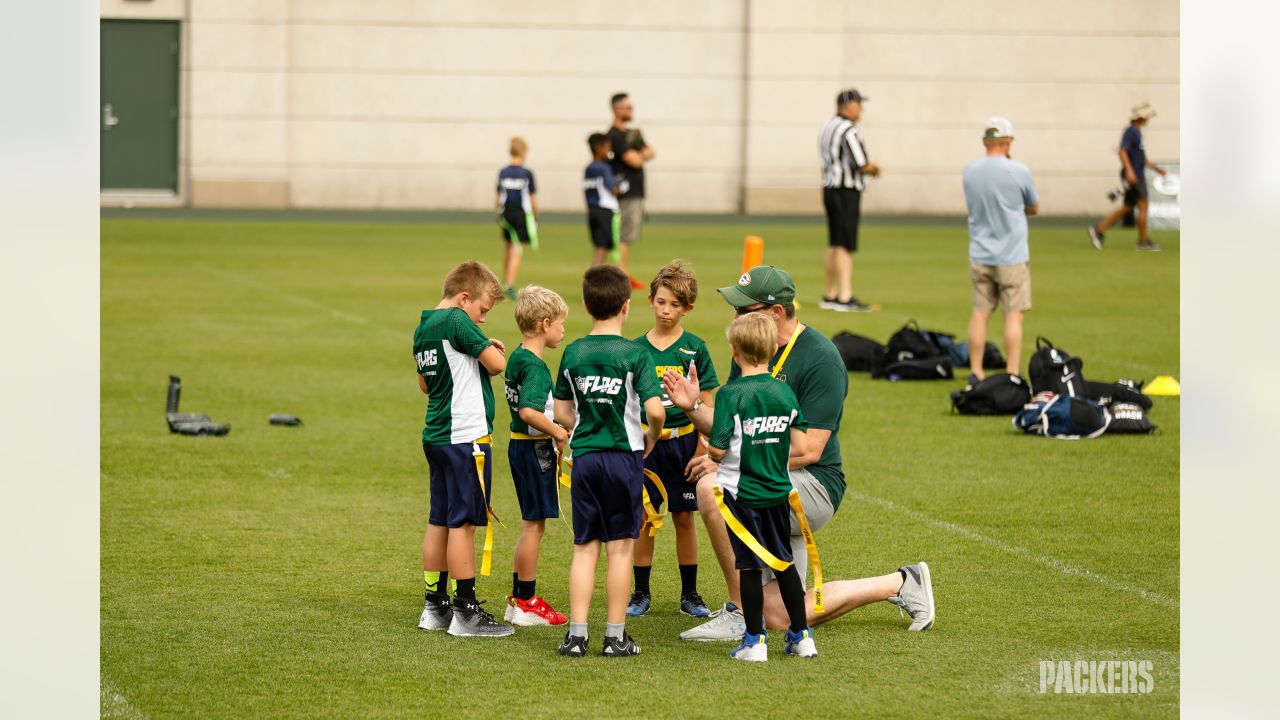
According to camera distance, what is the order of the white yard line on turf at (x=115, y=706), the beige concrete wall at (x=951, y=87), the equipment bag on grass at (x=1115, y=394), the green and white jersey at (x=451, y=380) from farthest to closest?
the beige concrete wall at (x=951, y=87) < the equipment bag on grass at (x=1115, y=394) < the green and white jersey at (x=451, y=380) < the white yard line on turf at (x=115, y=706)

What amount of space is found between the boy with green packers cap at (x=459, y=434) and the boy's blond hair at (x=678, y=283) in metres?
0.72

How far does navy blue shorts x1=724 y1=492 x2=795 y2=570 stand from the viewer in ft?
20.4

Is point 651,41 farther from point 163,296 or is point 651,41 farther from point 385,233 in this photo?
point 163,296

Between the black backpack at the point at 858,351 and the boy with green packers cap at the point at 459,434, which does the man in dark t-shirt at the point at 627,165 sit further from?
the boy with green packers cap at the point at 459,434

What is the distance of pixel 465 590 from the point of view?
670 cm

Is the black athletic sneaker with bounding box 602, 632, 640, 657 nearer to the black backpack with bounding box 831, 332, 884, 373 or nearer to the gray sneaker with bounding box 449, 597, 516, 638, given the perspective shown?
the gray sneaker with bounding box 449, 597, 516, 638

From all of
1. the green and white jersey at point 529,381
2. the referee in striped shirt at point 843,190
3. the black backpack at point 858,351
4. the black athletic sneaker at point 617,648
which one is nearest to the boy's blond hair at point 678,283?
the green and white jersey at point 529,381

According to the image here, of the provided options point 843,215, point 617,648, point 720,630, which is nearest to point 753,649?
point 720,630

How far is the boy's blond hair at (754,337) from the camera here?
621cm

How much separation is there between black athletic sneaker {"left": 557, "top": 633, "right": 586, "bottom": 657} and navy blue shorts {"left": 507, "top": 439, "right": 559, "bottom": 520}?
661mm

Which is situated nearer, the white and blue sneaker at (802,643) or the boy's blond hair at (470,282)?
the white and blue sneaker at (802,643)

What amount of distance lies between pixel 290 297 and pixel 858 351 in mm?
8643

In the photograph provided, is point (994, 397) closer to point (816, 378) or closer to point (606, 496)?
point (816, 378)

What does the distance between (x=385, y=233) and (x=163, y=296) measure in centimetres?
1085
